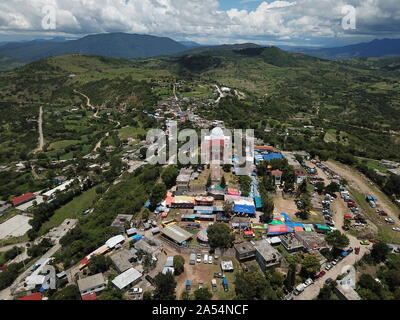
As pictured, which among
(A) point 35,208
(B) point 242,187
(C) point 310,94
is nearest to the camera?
(B) point 242,187

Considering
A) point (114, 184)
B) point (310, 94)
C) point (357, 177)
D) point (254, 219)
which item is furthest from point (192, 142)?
point (310, 94)

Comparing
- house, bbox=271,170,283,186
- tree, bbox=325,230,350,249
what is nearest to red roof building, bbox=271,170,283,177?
house, bbox=271,170,283,186

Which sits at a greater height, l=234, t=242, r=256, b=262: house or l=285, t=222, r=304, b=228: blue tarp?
l=234, t=242, r=256, b=262: house

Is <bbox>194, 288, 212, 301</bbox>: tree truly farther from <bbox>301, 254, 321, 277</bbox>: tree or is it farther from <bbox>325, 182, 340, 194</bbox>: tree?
<bbox>325, 182, 340, 194</bbox>: tree

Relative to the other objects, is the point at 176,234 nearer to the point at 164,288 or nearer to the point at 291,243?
the point at 164,288

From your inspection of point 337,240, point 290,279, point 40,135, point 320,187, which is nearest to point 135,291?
point 290,279
